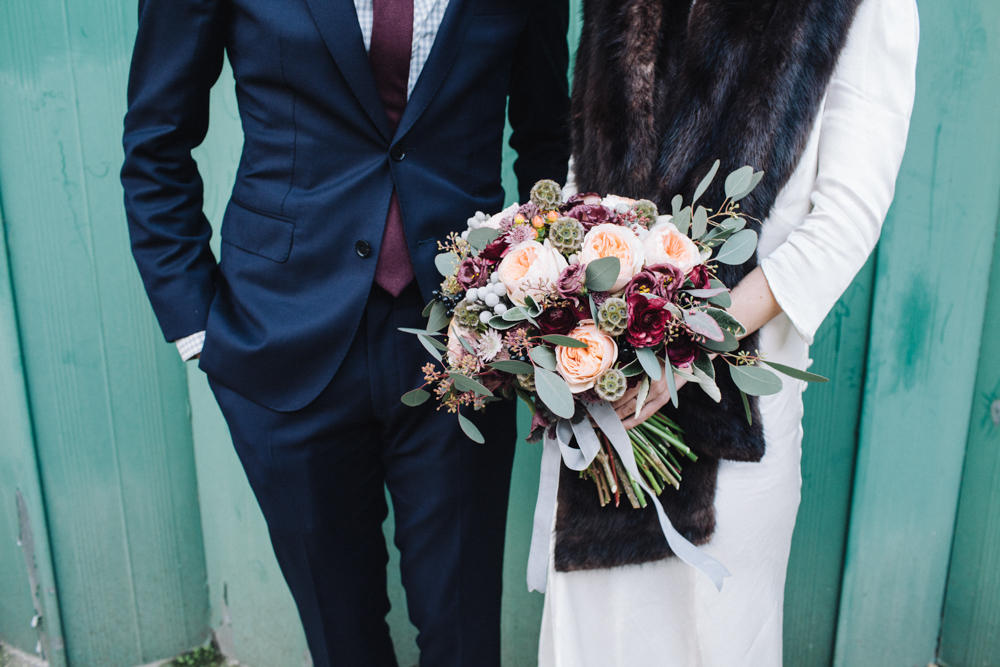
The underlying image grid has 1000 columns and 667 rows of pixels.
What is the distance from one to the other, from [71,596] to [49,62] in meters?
1.73

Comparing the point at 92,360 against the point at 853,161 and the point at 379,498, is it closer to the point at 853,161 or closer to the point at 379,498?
the point at 379,498

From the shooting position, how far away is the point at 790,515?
157 cm

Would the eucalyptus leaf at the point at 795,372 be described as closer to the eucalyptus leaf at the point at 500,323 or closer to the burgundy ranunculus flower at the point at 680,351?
the burgundy ranunculus flower at the point at 680,351

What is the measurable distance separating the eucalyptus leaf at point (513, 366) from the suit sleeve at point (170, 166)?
776 mm

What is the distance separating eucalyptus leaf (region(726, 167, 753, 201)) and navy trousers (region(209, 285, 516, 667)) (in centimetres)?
67

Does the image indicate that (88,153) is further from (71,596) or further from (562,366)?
(562,366)

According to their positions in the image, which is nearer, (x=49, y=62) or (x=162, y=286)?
(x=162, y=286)

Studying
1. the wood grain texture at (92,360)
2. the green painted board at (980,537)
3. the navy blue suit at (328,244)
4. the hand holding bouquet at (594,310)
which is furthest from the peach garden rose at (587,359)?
the wood grain texture at (92,360)

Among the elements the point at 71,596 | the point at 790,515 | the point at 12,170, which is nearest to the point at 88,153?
the point at 12,170

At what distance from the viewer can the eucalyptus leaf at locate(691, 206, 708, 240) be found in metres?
1.28

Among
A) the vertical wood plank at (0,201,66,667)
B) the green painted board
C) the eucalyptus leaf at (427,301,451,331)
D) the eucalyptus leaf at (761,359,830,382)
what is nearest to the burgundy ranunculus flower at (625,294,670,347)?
the eucalyptus leaf at (761,359,830,382)

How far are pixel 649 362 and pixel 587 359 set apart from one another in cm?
10

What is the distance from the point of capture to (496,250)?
1.33 m

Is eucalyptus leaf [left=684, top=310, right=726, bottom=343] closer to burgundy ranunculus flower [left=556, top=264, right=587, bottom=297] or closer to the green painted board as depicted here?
burgundy ranunculus flower [left=556, top=264, right=587, bottom=297]
